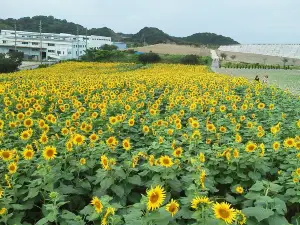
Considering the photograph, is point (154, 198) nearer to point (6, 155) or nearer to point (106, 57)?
point (6, 155)

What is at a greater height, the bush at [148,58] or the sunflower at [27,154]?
the bush at [148,58]

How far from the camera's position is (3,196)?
8.68 ft

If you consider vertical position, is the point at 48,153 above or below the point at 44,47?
below

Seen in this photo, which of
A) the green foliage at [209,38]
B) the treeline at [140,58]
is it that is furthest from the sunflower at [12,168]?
the green foliage at [209,38]

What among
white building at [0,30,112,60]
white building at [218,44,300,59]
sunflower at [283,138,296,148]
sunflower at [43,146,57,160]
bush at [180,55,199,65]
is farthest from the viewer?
white building at [0,30,112,60]

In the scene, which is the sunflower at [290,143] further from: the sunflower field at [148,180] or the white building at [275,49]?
the white building at [275,49]

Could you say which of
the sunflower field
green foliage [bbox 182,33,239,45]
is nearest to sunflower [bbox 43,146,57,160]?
the sunflower field

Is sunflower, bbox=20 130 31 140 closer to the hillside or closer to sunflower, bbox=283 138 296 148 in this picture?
sunflower, bbox=283 138 296 148

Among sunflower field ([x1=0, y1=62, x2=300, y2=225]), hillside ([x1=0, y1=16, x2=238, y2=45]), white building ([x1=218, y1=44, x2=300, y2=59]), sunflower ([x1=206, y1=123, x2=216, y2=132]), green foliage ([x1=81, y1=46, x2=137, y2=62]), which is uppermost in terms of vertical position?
hillside ([x1=0, y1=16, x2=238, y2=45])

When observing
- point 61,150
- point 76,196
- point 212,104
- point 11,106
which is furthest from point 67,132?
point 212,104

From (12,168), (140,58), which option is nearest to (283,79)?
(140,58)

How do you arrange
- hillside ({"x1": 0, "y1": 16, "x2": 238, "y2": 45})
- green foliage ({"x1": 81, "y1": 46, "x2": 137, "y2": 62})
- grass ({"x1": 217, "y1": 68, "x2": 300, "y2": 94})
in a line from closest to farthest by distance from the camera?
1. grass ({"x1": 217, "y1": 68, "x2": 300, "y2": 94})
2. green foliage ({"x1": 81, "y1": 46, "x2": 137, "y2": 62})
3. hillside ({"x1": 0, "y1": 16, "x2": 238, "y2": 45})

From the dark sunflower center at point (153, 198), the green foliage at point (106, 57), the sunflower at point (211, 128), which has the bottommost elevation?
the sunflower at point (211, 128)

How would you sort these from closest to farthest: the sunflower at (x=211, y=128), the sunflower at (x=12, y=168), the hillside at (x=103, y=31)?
the sunflower at (x=12, y=168) < the sunflower at (x=211, y=128) < the hillside at (x=103, y=31)
